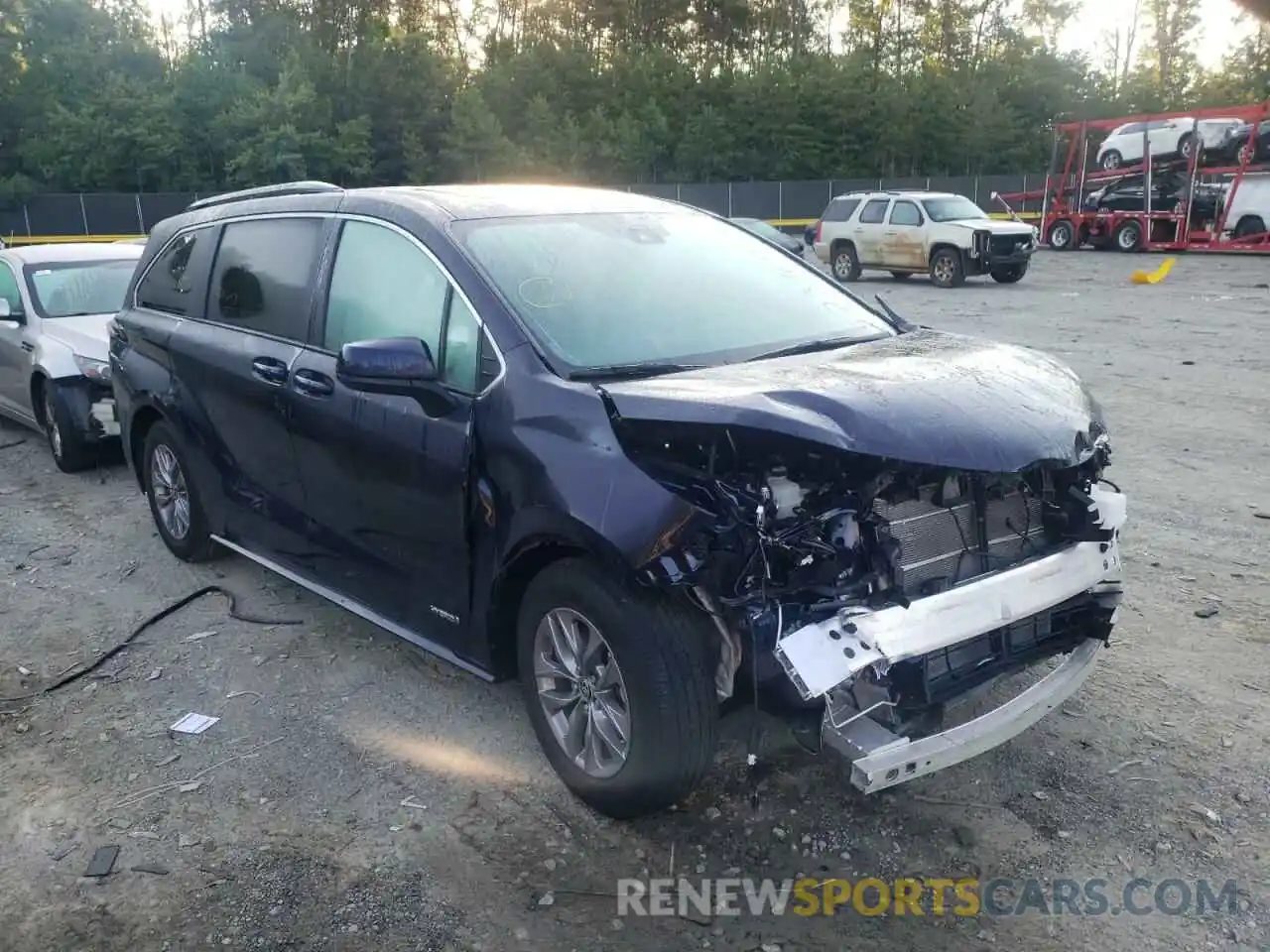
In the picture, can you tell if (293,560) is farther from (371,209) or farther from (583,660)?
(583,660)

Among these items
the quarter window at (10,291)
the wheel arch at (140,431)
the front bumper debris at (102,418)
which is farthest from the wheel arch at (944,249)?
the wheel arch at (140,431)

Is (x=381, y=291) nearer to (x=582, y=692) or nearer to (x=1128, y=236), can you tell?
(x=582, y=692)

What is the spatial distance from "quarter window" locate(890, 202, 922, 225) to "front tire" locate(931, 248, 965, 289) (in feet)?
2.84

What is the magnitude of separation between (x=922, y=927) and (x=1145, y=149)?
27524mm

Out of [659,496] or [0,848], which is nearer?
[659,496]

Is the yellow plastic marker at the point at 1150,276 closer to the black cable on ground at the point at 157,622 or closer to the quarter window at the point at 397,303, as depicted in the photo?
the black cable on ground at the point at 157,622

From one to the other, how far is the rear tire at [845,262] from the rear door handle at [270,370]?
64.6 feet

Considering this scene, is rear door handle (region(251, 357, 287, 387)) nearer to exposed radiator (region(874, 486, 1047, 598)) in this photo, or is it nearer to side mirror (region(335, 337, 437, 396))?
side mirror (region(335, 337, 437, 396))

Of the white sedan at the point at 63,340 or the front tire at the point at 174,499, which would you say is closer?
the front tire at the point at 174,499

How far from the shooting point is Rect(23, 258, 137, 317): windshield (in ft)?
27.3

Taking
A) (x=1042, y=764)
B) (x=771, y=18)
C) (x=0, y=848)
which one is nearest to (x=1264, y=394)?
(x=1042, y=764)

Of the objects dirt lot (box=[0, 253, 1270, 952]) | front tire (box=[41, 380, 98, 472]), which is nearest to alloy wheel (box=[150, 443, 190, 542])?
dirt lot (box=[0, 253, 1270, 952])

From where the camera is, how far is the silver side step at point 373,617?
3.79m

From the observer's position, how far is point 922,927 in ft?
9.51
